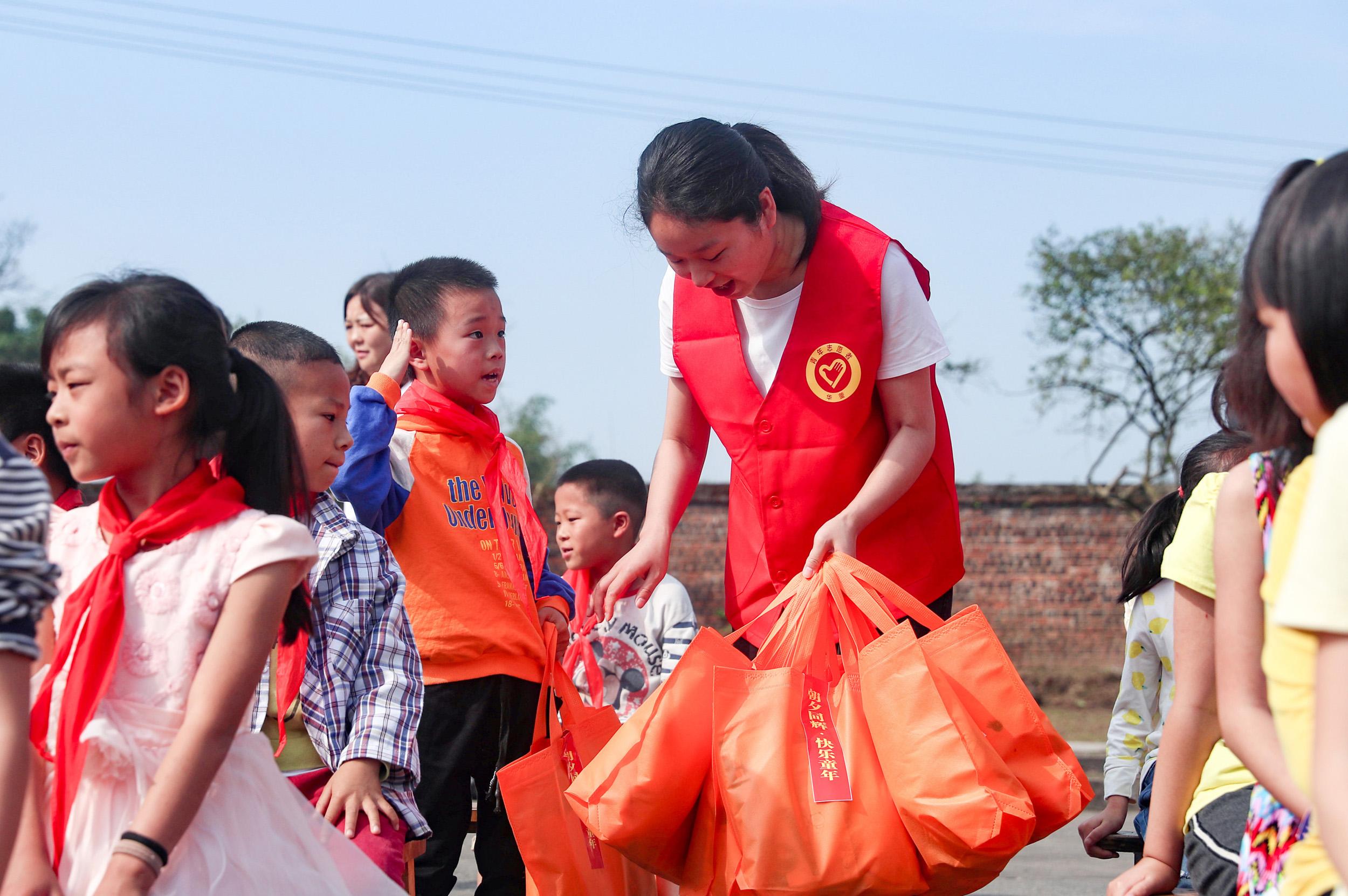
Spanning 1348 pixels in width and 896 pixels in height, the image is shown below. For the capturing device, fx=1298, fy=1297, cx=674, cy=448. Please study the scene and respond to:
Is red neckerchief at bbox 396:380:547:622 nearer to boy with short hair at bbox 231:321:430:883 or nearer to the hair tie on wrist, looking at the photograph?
boy with short hair at bbox 231:321:430:883

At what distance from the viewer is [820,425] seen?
276 centimetres

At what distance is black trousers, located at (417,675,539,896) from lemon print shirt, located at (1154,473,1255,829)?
1.70 meters

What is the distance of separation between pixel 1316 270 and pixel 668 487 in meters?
1.89

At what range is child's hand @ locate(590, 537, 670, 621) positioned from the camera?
272 centimetres

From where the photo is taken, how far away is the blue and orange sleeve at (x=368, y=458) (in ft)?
9.95

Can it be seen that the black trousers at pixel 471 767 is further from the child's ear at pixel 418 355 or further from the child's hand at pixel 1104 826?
the child's hand at pixel 1104 826

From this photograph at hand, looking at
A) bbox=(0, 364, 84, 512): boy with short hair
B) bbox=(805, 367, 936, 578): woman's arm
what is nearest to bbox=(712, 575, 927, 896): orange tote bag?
bbox=(805, 367, 936, 578): woman's arm

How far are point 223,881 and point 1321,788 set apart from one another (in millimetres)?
1381

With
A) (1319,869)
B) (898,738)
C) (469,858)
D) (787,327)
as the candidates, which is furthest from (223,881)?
(469,858)

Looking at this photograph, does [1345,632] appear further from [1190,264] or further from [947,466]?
[1190,264]

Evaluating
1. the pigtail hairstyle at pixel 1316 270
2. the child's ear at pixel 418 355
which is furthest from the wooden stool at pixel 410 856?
the pigtail hairstyle at pixel 1316 270

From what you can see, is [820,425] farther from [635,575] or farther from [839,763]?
[839,763]

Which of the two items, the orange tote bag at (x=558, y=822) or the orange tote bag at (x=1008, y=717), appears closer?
the orange tote bag at (x=1008, y=717)

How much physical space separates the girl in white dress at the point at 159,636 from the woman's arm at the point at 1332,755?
1318mm
